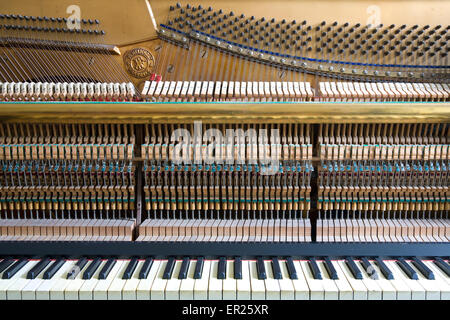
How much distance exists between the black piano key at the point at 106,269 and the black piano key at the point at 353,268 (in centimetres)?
177

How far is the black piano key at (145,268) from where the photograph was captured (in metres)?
2.69

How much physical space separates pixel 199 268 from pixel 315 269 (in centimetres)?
84

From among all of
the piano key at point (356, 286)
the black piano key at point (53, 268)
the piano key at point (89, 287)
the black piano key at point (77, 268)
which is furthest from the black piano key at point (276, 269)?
→ the black piano key at point (53, 268)

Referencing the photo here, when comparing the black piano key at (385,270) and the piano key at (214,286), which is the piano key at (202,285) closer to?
the piano key at (214,286)

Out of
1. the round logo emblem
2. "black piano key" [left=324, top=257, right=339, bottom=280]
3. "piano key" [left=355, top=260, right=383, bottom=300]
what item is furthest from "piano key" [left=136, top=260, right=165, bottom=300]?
the round logo emblem

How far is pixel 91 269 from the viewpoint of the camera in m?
2.74

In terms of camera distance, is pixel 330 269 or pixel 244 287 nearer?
pixel 244 287

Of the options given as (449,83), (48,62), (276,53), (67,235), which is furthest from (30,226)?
(449,83)

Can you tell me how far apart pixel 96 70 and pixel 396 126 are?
252 centimetres

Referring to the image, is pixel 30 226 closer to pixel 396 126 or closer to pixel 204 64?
pixel 204 64

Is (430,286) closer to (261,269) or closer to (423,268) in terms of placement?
(423,268)

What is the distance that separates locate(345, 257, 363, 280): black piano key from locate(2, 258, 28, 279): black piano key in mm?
2460

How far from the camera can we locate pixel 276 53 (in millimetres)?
3164

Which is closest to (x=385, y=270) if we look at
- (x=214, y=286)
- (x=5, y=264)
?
(x=214, y=286)
